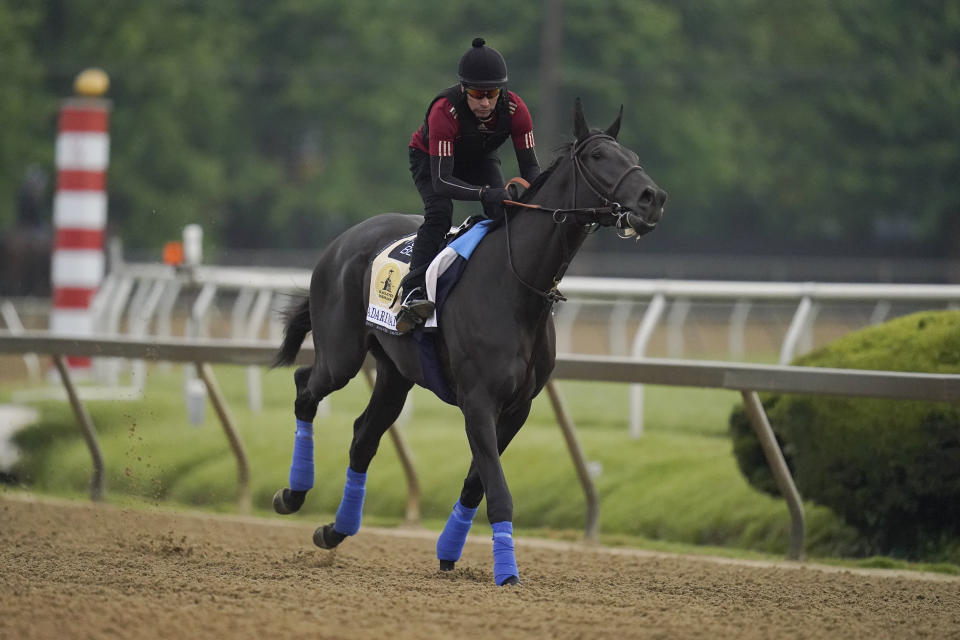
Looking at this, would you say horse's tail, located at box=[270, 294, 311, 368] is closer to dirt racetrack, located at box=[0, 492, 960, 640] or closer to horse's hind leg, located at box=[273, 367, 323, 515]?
horse's hind leg, located at box=[273, 367, 323, 515]

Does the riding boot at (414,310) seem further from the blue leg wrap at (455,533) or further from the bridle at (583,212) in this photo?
the blue leg wrap at (455,533)

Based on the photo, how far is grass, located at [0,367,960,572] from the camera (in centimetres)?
853

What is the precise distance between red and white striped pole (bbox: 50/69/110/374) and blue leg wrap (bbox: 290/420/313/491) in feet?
23.5

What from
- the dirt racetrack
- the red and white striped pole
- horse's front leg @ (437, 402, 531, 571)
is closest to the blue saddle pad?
horse's front leg @ (437, 402, 531, 571)

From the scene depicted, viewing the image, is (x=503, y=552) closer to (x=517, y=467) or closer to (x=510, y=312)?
A: (x=510, y=312)

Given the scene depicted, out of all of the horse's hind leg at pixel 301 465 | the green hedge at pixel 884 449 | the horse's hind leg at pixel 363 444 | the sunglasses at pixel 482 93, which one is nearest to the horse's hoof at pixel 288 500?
the horse's hind leg at pixel 301 465

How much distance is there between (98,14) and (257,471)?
1869 cm

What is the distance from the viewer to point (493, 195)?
248 inches

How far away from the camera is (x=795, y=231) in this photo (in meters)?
31.2

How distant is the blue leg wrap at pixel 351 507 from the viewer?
22.6 feet

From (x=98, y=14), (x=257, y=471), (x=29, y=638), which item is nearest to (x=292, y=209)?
(x=98, y=14)

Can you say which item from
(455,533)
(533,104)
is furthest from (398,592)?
(533,104)

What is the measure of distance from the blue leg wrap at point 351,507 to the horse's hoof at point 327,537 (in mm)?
23

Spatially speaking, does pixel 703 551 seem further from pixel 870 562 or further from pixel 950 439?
pixel 950 439
